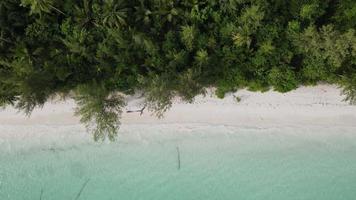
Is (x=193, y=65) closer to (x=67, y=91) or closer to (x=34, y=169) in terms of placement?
(x=67, y=91)

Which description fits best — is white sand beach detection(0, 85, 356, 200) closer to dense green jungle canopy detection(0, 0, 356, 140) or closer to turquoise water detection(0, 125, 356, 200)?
turquoise water detection(0, 125, 356, 200)

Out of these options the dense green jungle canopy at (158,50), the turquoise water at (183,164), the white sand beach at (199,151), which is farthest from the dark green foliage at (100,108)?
the turquoise water at (183,164)

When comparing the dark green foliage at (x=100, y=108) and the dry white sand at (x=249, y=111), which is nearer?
the dark green foliage at (x=100, y=108)

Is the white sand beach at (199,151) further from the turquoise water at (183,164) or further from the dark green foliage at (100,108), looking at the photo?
the dark green foliage at (100,108)

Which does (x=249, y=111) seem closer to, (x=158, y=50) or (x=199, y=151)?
(x=199, y=151)

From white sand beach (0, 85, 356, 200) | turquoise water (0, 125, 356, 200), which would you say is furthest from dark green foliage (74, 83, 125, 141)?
turquoise water (0, 125, 356, 200)

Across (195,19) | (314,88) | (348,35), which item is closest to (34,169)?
(195,19)

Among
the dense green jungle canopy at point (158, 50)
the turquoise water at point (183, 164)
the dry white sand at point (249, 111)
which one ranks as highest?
the dense green jungle canopy at point (158, 50)
